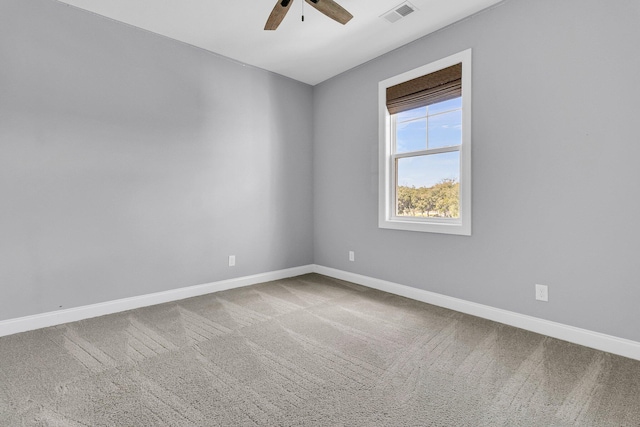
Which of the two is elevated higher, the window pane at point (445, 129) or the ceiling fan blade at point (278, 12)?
the ceiling fan blade at point (278, 12)

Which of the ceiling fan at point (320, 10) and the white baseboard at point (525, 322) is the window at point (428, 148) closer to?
the white baseboard at point (525, 322)

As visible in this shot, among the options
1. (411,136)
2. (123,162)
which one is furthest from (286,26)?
(123,162)

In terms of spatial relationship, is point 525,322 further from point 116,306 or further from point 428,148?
point 116,306

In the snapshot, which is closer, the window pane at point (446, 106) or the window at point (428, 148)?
the window at point (428, 148)

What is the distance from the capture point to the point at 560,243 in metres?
2.37

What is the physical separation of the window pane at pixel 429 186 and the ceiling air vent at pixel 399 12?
1344 millimetres

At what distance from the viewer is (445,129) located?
314 centimetres

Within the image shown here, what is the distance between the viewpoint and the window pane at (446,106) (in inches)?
120

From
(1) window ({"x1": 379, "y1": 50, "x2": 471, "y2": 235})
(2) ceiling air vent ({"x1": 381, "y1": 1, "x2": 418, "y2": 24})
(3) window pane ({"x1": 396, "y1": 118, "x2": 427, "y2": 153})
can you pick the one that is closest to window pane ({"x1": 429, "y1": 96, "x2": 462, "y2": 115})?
(1) window ({"x1": 379, "y1": 50, "x2": 471, "y2": 235})

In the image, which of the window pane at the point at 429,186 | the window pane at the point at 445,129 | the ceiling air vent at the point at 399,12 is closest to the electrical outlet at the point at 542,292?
the window pane at the point at 429,186

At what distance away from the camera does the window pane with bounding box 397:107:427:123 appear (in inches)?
132

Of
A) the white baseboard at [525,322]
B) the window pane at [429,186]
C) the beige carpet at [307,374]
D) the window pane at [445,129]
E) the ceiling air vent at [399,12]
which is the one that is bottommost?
the beige carpet at [307,374]

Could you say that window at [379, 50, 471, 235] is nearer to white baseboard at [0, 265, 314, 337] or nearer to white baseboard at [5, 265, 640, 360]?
white baseboard at [5, 265, 640, 360]

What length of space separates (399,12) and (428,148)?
1.30 meters
